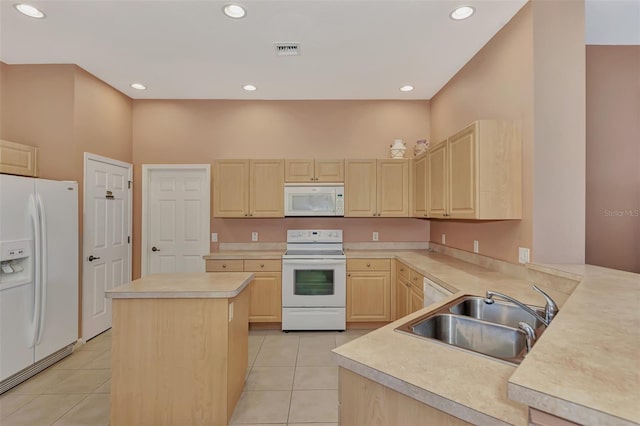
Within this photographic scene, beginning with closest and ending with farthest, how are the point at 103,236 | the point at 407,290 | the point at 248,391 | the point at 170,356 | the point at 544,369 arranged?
the point at 544,369 → the point at 170,356 → the point at 248,391 → the point at 407,290 → the point at 103,236

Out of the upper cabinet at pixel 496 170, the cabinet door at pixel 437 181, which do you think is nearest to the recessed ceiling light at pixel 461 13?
the upper cabinet at pixel 496 170

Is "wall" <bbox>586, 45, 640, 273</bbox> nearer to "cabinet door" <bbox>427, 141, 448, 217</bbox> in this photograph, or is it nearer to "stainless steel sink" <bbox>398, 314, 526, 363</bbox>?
"cabinet door" <bbox>427, 141, 448, 217</bbox>

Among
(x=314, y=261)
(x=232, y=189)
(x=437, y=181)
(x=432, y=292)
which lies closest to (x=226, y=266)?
(x=232, y=189)

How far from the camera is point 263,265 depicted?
3.62m

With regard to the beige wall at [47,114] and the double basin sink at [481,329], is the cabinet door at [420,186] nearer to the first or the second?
the double basin sink at [481,329]

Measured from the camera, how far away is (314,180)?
12.5ft

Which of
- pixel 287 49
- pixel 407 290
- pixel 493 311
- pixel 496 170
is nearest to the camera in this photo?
pixel 493 311

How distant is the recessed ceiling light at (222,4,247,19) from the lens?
2248mm

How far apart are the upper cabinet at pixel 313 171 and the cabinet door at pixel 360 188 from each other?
0.12 m

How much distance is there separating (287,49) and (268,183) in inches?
62.8

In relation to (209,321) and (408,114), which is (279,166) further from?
(209,321)

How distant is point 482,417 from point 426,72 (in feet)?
11.3

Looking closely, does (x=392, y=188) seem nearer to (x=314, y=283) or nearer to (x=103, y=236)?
(x=314, y=283)

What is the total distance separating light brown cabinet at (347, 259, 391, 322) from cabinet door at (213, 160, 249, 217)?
1593 mm
